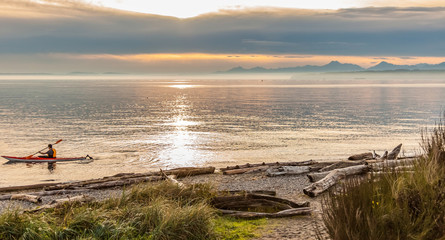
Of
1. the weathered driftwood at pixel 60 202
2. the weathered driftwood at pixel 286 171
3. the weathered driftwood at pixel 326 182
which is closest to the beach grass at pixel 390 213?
the weathered driftwood at pixel 326 182

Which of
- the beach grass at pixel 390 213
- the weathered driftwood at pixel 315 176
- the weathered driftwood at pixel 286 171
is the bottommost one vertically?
the weathered driftwood at pixel 286 171

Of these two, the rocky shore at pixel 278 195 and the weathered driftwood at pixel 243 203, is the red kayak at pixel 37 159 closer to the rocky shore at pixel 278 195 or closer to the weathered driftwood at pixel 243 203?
the rocky shore at pixel 278 195

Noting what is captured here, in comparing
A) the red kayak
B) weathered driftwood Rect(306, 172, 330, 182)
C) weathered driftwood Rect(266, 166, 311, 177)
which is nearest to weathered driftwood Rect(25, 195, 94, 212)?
weathered driftwood Rect(306, 172, 330, 182)

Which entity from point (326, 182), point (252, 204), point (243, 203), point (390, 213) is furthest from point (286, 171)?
point (390, 213)

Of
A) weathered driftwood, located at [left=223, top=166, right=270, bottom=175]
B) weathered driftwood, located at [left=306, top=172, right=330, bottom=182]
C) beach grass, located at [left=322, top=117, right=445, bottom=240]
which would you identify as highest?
beach grass, located at [left=322, top=117, right=445, bottom=240]

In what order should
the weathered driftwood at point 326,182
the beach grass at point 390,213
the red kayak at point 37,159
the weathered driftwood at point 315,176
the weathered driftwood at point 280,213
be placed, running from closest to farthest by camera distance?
1. the beach grass at point 390,213
2. the weathered driftwood at point 280,213
3. the weathered driftwood at point 326,182
4. the weathered driftwood at point 315,176
5. the red kayak at point 37,159

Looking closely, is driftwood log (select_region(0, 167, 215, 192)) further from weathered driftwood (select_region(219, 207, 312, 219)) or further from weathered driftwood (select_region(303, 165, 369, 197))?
weathered driftwood (select_region(219, 207, 312, 219))

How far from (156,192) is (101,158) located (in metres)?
25.7

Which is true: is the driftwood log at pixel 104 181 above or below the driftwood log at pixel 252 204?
below

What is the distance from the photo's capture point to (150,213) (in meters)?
10.7

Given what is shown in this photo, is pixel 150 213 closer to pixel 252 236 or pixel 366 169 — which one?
pixel 252 236

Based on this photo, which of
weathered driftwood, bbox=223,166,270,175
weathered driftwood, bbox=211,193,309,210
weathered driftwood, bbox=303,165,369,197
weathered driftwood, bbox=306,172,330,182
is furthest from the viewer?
weathered driftwood, bbox=223,166,270,175

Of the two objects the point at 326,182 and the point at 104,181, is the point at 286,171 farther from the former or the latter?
the point at 104,181

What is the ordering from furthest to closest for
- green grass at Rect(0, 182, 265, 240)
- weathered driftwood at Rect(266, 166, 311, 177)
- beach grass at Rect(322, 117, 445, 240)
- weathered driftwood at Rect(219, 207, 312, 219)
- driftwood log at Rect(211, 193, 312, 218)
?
weathered driftwood at Rect(266, 166, 311, 177)
driftwood log at Rect(211, 193, 312, 218)
weathered driftwood at Rect(219, 207, 312, 219)
green grass at Rect(0, 182, 265, 240)
beach grass at Rect(322, 117, 445, 240)
